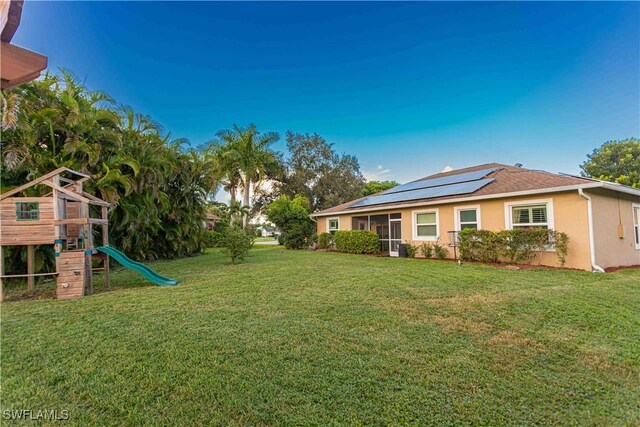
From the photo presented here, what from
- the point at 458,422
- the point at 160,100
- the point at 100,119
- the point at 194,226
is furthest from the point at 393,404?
the point at 160,100

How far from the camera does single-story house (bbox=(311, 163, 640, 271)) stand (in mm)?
8223

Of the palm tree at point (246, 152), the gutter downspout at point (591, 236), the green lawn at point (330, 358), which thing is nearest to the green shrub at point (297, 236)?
the palm tree at point (246, 152)

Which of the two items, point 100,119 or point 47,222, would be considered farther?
point 100,119

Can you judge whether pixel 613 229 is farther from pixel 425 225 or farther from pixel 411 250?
pixel 411 250

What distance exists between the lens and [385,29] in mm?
11672

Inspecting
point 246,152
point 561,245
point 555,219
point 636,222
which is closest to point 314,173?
point 246,152

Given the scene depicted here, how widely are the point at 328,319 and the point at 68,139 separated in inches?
382

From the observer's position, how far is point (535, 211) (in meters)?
9.26

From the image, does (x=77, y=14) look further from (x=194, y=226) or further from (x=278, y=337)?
(x=194, y=226)

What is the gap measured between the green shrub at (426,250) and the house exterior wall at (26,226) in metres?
12.1

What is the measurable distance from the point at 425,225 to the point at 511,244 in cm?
364

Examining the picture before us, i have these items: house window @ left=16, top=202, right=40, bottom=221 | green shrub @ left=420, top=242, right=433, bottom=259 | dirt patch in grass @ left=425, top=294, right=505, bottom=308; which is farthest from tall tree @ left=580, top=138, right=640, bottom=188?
house window @ left=16, top=202, right=40, bottom=221

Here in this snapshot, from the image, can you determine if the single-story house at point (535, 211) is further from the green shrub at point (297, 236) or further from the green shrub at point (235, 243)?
the green shrub at point (297, 236)

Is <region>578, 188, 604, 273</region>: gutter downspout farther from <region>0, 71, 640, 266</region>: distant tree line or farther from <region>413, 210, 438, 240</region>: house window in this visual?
<region>0, 71, 640, 266</region>: distant tree line
